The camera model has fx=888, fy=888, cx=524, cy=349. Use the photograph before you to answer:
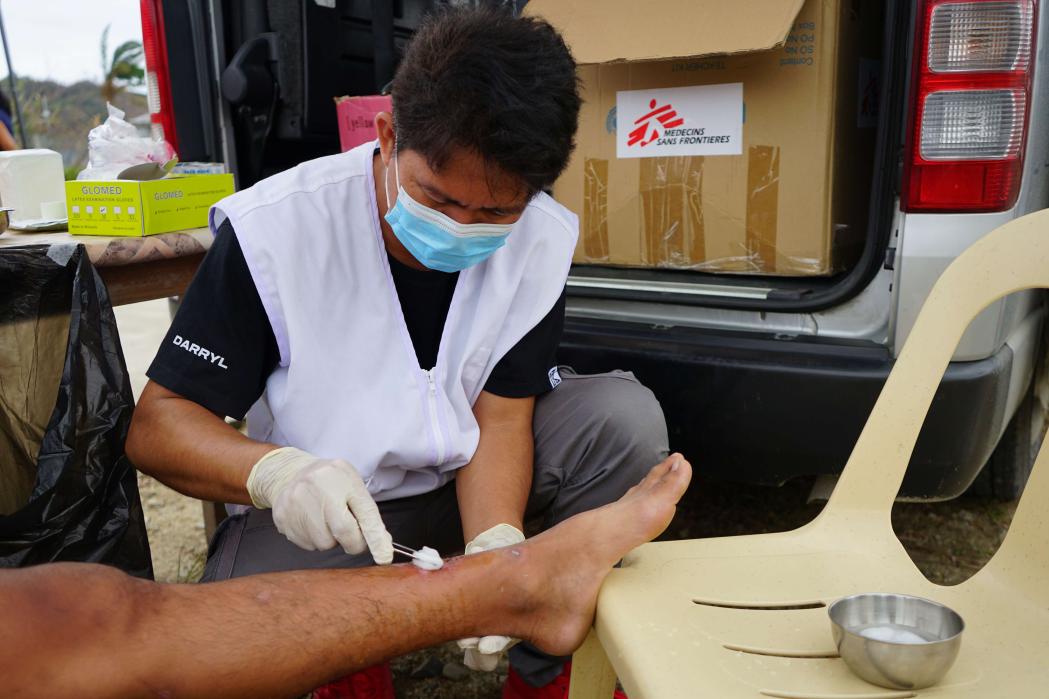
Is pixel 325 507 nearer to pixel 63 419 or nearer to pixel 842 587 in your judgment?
pixel 63 419

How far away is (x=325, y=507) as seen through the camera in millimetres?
1148

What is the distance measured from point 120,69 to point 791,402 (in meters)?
18.6

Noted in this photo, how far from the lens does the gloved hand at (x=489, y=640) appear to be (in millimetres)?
1201

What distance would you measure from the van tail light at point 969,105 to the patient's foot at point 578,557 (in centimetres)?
71

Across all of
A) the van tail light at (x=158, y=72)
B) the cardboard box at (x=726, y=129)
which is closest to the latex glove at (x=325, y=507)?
the cardboard box at (x=726, y=129)

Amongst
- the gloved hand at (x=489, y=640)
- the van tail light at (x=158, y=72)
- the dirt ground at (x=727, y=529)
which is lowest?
the dirt ground at (x=727, y=529)

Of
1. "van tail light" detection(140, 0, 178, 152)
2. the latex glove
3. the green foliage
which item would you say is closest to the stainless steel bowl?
the latex glove

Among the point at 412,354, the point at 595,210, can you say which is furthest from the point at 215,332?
the point at 595,210

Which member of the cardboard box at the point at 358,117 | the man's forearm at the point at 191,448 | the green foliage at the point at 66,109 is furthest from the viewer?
the green foliage at the point at 66,109

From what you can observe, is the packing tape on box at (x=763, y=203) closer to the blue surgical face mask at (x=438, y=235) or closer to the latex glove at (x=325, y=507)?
the blue surgical face mask at (x=438, y=235)

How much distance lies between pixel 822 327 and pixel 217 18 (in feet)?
6.23

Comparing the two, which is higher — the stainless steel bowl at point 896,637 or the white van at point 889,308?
the white van at point 889,308

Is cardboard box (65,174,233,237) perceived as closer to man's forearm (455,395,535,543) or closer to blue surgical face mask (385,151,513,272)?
blue surgical face mask (385,151,513,272)

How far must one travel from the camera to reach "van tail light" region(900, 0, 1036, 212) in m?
1.41
